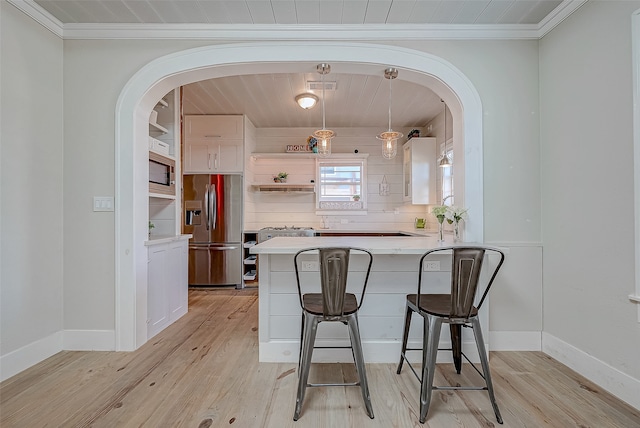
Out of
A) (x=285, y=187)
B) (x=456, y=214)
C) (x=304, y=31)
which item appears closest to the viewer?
(x=456, y=214)

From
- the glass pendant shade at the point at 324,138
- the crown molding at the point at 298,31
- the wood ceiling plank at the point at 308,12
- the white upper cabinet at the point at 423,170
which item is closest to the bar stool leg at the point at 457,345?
the glass pendant shade at the point at 324,138

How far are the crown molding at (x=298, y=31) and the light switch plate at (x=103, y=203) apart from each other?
130 cm

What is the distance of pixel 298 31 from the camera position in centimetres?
254

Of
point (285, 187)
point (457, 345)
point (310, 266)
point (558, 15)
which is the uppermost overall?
point (558, 15)

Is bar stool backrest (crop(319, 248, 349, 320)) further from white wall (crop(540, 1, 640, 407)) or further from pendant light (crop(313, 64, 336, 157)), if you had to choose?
white wall (crop(540, 1, 640, 407))

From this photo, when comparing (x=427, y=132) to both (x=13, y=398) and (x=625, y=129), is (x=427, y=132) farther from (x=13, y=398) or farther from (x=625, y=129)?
(x=13, y=398)

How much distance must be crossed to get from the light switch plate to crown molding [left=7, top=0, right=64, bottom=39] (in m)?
1.34

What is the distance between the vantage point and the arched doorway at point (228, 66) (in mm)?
2555

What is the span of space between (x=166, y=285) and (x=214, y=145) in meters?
2.50

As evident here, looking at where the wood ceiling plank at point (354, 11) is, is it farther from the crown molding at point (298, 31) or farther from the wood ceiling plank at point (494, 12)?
the wood ceiling plank at point (494, 12)

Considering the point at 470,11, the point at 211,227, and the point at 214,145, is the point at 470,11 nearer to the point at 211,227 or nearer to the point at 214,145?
the point at 214,145

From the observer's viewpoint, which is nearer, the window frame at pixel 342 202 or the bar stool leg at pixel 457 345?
the bar stool leg at pixel 457 345

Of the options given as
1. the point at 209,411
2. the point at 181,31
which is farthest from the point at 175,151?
the point at 209,411

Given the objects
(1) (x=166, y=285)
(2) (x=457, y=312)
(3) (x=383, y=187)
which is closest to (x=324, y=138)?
(2) (x=457, y=312)
